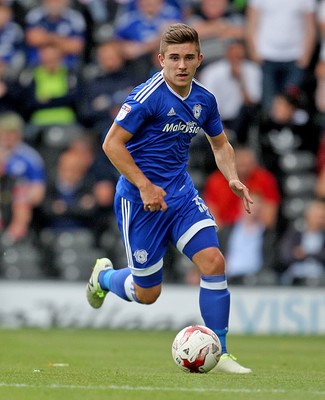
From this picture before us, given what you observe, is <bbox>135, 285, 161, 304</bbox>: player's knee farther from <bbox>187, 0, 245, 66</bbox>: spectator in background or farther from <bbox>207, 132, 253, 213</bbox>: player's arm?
<bbox>187, 0, 245, 66</bbox>: spectator in background

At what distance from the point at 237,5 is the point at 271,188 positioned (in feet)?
10.8

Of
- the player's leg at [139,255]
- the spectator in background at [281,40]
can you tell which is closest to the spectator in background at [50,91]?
the spectator in background at [281,40]

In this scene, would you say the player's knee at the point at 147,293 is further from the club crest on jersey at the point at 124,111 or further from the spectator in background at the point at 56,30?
the spectator in background at the point at 56,30

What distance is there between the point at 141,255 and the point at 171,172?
2.56ft

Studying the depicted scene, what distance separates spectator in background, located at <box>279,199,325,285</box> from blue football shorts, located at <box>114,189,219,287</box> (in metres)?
6.58

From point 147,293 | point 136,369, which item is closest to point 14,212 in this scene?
point 147,293

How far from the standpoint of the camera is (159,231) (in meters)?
8.63

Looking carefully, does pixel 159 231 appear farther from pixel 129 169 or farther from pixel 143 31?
pixel 143 31

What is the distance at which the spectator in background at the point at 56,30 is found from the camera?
1714 centimetres

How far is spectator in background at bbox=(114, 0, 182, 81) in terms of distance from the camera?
16906mm

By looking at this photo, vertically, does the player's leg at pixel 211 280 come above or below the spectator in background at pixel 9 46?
below

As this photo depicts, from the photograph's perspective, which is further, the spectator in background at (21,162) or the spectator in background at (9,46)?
the spectator in background at (9,46)

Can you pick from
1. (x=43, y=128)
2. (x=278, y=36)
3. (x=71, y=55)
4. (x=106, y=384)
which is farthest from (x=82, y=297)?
(x=106, y=384)

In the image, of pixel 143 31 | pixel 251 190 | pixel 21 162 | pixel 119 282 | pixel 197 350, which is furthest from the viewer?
pixel 143 31
